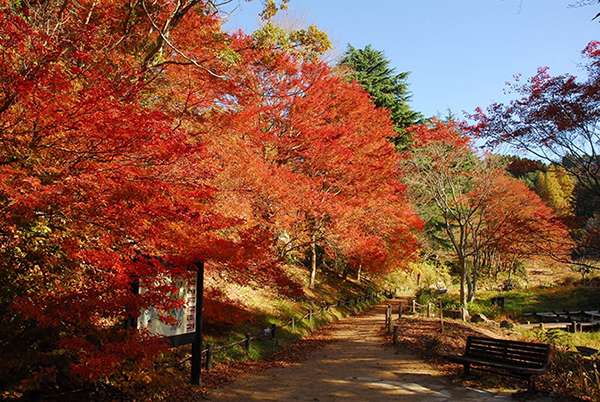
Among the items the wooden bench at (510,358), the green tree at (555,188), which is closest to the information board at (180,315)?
the wooden bench at (510,358)

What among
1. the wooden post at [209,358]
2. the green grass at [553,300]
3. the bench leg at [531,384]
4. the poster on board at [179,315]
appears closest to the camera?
the poster on board at [179,315]

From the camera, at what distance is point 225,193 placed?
13023 mm

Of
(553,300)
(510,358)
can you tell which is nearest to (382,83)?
(553,300)

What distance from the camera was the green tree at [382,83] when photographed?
3491 cm

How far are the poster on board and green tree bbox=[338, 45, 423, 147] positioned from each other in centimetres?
2910

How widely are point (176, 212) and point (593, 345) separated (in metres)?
16.2

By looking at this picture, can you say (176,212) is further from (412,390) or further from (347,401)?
(412,390)

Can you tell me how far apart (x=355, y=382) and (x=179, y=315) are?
3.87 meters

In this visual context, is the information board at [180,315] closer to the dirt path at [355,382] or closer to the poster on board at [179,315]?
the poster on board at [179,315]

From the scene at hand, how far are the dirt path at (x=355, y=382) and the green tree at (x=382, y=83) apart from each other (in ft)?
84.7

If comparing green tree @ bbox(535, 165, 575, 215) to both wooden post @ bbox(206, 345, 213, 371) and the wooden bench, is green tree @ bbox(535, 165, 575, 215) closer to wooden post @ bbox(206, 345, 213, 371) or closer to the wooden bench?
the wooden bench

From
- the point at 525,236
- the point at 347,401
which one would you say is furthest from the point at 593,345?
the point at 347,401

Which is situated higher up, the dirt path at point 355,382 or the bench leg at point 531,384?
the bench leg at point 531,384

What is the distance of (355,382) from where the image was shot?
8.25m
